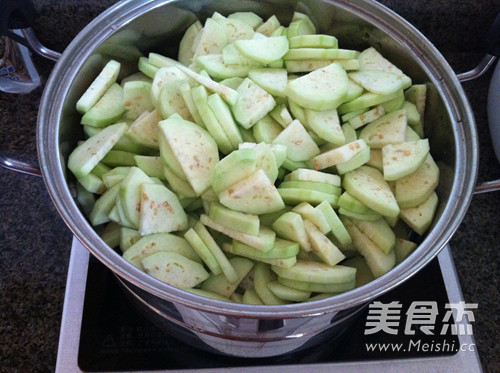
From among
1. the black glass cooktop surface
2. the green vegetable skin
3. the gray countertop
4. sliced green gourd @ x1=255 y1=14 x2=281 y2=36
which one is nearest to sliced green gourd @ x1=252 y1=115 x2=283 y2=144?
the green vegetable skin

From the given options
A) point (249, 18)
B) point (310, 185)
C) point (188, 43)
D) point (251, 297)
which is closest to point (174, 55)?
point (188, 43)

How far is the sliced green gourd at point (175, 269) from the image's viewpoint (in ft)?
2.66

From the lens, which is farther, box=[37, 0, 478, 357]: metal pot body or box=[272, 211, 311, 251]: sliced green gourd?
box=[272, 211, 311, 251]: sliced green gourd

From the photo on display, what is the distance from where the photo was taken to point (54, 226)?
1.15 m

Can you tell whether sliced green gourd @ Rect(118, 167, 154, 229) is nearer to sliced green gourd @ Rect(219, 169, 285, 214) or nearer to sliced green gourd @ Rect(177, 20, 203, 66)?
sliced green gourd @ Rect(219, 169, 285, 214)

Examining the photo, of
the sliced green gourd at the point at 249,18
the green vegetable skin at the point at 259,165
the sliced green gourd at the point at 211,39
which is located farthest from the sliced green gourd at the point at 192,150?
the sliced green gourd at the point at 249,18

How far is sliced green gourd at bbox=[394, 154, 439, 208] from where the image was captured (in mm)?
898

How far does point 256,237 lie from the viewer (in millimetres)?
811

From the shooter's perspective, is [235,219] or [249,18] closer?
[235,219]

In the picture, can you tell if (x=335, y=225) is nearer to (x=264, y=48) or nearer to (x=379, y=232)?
(x=379, y=232)

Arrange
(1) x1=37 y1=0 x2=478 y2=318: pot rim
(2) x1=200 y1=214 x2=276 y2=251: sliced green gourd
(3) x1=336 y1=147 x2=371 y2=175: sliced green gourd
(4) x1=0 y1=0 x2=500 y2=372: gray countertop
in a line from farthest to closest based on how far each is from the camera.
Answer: (4) x1=0 y1=0 x2=500 y2=372: gray countertop
(3) x1=336 y1=147 x2=371 y2=175: sliced green gourd
(2) x1=200 y1=214 x2=276 y2=251: sliced green gourd
(1) x1=37 y1=0 x2=478 y2=318: pot rim

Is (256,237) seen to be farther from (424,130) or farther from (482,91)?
(482,91)

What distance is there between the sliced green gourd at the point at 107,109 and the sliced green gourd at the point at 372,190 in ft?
1.50

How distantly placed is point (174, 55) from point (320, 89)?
15.7 inches
